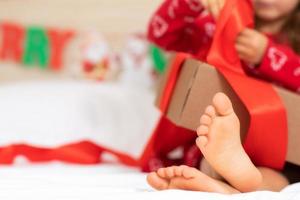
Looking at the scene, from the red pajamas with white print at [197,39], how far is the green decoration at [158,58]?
40 centimetres

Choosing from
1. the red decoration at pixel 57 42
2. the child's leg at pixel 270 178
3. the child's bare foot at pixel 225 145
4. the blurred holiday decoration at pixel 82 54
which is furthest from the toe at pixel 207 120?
the red decoration at pixel 57 42

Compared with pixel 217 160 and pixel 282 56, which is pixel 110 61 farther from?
pixel 217 160

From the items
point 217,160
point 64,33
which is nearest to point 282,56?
point 217,160

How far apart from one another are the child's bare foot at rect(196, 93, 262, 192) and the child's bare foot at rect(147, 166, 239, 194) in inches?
0.8

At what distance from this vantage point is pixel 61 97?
4.16 feet

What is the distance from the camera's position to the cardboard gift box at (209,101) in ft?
2.68

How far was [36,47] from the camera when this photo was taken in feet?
5.27

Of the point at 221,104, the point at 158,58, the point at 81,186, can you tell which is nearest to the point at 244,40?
the point at 221,104

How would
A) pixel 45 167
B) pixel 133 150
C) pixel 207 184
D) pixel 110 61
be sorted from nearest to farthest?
pixel 207 184, pixel 45 167, pixel 133 150, pixel 110 61

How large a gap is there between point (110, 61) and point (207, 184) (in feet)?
2.88

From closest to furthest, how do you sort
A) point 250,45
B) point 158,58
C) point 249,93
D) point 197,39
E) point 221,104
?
point 221,104 < point 249,93 < point 250,45 < point 197,39 < point 158,58

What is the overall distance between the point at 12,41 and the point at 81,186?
97 cm

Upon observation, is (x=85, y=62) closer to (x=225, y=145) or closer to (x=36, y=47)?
(x=36, y=47)

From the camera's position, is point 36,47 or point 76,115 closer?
point 76,115
